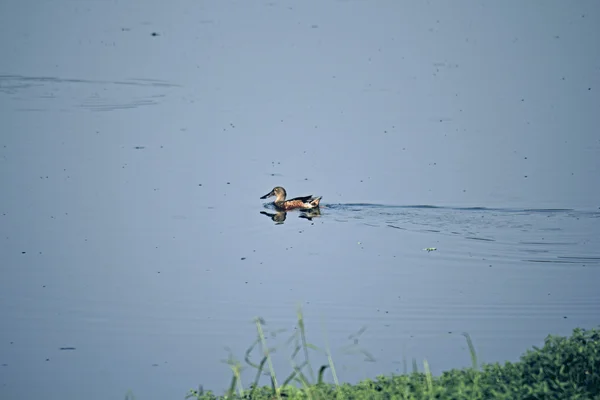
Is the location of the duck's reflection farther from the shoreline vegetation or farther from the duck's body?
the shoreline vegetation

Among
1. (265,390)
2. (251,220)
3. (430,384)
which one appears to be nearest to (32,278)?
(251,220)

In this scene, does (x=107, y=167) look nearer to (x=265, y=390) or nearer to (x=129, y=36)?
(x=265, y=390)

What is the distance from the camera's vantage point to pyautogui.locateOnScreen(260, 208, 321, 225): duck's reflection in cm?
1315

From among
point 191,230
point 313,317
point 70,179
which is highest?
point 70,179

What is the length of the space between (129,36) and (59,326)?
585 inches

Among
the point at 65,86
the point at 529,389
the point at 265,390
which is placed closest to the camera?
the point at 529,389

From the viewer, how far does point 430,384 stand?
6.16 meters

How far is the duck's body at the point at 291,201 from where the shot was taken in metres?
13.4

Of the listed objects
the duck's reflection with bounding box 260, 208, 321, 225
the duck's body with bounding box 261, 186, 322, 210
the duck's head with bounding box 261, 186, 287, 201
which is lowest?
the duck's reflection with bounding box 260, 208, 321, 225

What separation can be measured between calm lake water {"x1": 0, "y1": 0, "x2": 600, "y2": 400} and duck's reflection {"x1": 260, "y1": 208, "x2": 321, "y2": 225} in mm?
124

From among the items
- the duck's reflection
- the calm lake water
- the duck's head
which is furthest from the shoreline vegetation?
the duck's head

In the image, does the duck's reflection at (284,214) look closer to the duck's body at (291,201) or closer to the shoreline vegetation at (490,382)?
the duck's body at (291,201)

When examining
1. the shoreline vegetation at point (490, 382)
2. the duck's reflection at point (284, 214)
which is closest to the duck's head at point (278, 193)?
the duck's reflection at point (284, 214)

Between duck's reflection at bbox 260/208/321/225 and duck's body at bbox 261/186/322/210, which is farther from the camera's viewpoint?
duck's body at bbox 261/186/322/210
